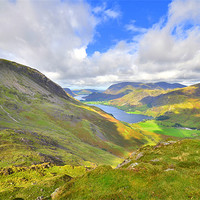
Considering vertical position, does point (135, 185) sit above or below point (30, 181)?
above

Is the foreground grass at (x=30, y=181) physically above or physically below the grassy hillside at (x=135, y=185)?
below

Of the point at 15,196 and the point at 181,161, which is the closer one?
the point at 15,196

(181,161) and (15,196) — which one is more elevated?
(181,161)

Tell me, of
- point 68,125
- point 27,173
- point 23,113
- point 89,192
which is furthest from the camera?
point 68,125

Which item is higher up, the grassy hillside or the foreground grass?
the grassy hillside

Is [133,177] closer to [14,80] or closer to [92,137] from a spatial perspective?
[92,137]

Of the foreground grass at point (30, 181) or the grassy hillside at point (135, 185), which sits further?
the foreground grass at point (30, 181)

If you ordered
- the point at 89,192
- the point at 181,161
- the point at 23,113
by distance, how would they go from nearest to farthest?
1. the point at 89,192
2. the point at 181,161
3. the point at 23,113

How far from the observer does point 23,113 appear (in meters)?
120

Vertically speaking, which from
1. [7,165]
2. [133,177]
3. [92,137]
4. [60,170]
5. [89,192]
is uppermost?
[133,177]

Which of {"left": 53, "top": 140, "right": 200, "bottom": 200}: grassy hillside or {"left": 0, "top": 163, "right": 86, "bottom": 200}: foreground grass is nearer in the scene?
{"left": 53, "top": 140, "right": 200, "bottom": 200}: grassy hillside

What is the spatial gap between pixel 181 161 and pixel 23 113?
133 meters

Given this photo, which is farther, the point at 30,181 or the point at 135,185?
the point at 30,181

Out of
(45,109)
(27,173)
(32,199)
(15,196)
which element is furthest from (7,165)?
(45,109)
